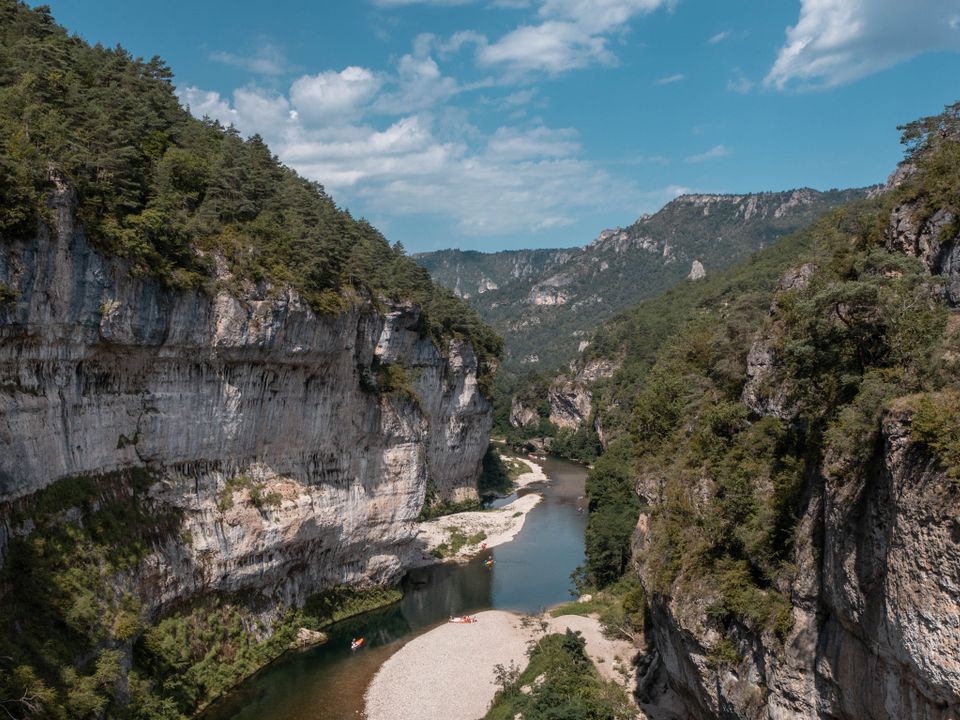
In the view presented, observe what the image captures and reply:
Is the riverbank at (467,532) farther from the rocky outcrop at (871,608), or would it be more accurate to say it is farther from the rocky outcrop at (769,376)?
the rocky outcrop at (871,608)

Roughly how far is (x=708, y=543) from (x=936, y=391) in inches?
344

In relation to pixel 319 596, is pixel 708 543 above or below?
above

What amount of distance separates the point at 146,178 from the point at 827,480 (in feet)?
83.9

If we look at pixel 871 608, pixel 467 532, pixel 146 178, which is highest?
pixel 146 178

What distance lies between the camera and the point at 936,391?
12.0 meters

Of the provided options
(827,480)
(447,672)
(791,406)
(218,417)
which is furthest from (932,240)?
(218,417)

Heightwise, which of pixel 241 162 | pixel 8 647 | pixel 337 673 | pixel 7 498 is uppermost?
pixel 241 162

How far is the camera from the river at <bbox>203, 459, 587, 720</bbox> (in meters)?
28.0

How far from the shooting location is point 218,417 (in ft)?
97.6

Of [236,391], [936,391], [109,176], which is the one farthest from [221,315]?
[936,391]

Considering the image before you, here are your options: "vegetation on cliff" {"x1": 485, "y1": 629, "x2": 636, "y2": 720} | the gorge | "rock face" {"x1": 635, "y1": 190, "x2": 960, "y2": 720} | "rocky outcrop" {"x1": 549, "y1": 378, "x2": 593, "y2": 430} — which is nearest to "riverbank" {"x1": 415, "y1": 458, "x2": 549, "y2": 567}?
the gorge

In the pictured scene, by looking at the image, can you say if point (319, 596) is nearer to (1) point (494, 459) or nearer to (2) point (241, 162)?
(2) point (241, 162)

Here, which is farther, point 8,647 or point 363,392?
point 363,392

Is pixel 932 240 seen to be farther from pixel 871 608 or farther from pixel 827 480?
pixel 871 608
